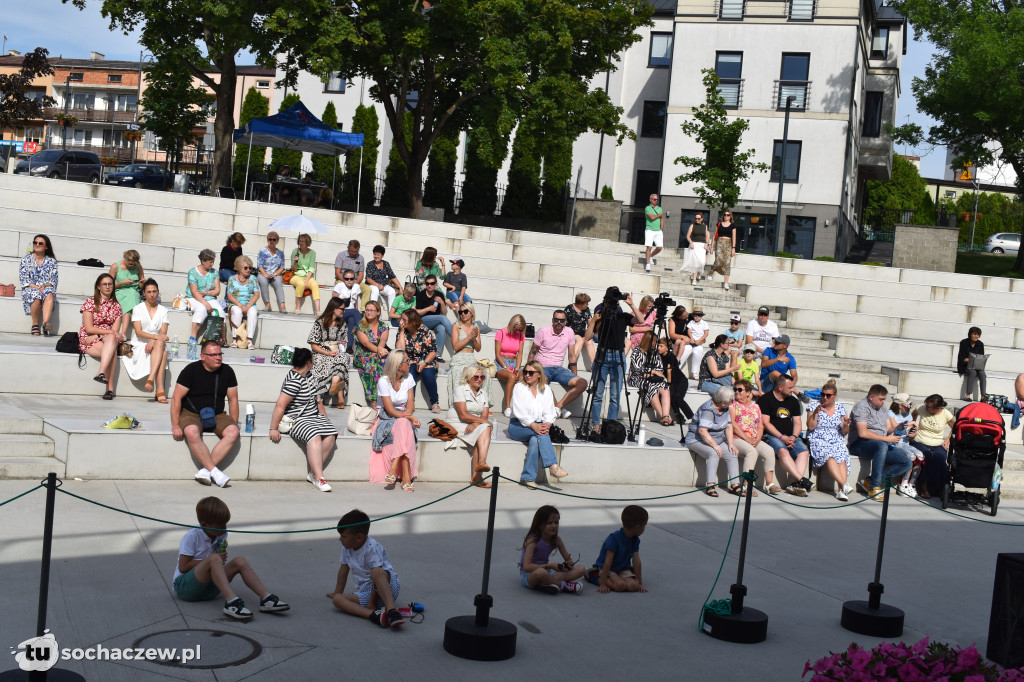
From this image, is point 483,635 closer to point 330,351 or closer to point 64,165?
point 330,351

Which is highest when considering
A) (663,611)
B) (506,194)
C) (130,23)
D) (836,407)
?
(130,23)

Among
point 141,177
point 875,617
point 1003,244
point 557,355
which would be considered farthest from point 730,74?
point 875,617

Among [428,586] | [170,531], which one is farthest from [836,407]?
[170,531]

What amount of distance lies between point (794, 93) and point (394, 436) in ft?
105

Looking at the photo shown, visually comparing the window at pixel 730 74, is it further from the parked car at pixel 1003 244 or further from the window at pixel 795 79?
the parked car at pixel 1003 244

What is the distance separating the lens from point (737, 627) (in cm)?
726

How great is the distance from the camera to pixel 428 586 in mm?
7750

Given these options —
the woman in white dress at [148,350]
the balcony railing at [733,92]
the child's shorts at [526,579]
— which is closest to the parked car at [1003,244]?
the balcony railing at [733,92]

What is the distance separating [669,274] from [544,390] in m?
12.4

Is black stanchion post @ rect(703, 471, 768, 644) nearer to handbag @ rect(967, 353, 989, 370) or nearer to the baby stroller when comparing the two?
the baby stroller

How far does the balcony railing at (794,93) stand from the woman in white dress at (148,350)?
31113 millimetres

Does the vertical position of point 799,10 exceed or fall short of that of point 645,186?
it exceeds it

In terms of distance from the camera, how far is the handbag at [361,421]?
36.5 feet

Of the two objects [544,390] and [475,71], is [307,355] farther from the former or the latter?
[475,71]
